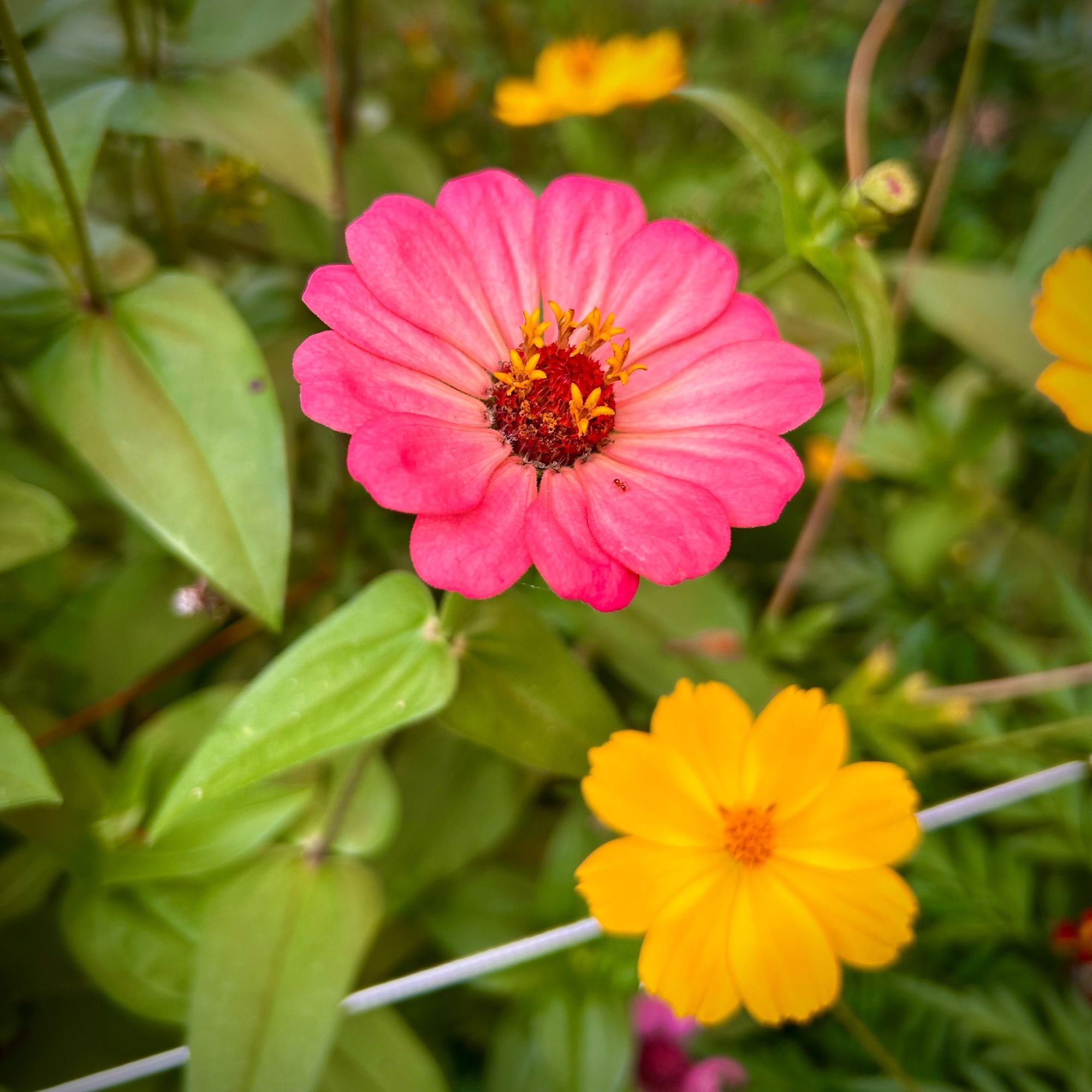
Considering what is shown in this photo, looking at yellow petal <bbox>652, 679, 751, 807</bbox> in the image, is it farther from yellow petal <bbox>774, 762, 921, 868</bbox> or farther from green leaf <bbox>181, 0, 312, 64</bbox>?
green leaf <bbox>181, 0, 312, 64</bbox>

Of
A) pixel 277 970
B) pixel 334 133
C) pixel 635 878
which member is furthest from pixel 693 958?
pixel 334 133

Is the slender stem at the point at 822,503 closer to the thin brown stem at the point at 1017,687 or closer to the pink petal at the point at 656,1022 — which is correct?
the thin brown stem at the point at 1017,687

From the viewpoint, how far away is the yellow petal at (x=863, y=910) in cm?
45

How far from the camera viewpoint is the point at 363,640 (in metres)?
0.48

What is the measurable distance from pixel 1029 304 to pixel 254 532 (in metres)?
0.80

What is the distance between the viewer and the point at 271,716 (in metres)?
0.44

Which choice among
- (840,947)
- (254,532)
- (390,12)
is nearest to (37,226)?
(254,532)

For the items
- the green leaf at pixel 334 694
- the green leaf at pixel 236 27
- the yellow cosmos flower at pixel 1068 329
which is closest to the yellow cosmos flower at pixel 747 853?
the green leaf at pixel 334 694

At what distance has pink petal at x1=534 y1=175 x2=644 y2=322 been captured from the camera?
0.48 m

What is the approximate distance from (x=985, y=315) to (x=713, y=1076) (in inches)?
28.9

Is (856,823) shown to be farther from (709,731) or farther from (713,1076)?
(713,1076)

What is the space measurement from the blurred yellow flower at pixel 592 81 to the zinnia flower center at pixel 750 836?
598 mm

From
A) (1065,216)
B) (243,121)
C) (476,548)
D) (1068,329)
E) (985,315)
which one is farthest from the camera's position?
(985,315)

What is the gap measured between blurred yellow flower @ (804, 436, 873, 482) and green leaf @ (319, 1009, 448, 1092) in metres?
0.61
